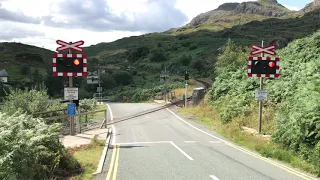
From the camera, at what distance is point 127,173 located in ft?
34.8

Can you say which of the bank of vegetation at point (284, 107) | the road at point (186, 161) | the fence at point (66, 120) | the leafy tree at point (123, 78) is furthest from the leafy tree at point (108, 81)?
the road at point (186, 161)

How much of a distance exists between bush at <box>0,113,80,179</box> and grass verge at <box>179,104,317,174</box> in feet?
23.3

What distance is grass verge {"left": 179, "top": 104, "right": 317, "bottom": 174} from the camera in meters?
12.2

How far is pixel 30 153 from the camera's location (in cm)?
834

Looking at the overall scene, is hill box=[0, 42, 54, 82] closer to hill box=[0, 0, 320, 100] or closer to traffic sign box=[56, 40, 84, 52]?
hill box=[0, 0, 320, 100]

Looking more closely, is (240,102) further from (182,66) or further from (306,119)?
(182,66)

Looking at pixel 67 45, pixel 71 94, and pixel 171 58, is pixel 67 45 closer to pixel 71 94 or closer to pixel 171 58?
pixel 71 94

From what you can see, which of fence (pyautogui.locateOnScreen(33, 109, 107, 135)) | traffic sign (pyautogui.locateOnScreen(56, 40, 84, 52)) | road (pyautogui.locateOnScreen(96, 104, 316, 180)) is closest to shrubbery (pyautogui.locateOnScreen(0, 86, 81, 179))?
road (pyautogui.locateOnScreen(96, 104, 316, 180))

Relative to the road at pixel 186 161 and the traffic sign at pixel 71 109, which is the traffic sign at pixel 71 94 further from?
the road at pixel 186 161

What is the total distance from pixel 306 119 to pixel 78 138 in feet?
32.4

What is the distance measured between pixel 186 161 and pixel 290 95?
9586mm

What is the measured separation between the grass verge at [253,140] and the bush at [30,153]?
7109 millimetres

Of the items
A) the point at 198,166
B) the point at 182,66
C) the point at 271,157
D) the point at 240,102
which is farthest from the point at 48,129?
the point at 182,66

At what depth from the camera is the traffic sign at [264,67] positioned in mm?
17781
